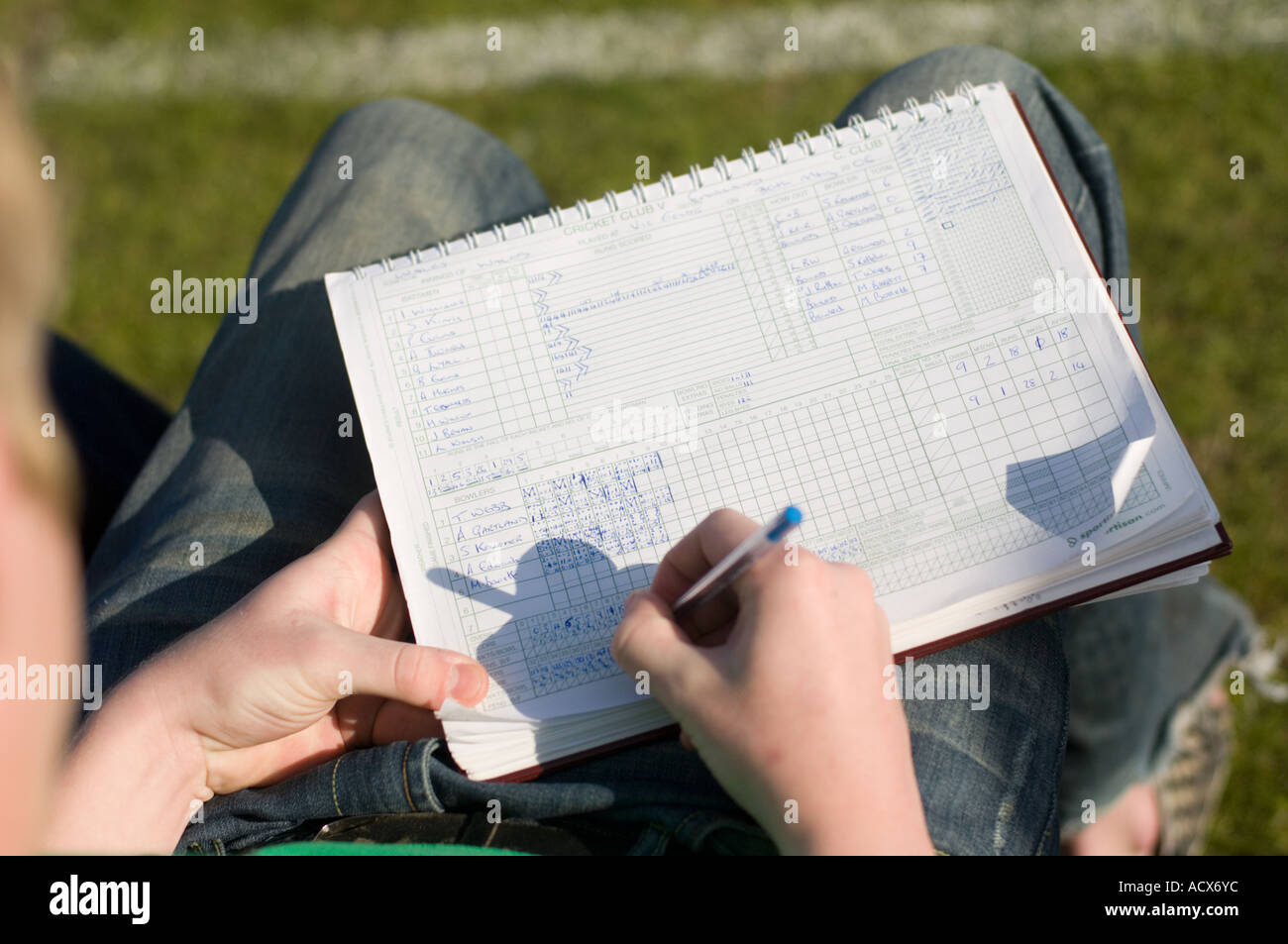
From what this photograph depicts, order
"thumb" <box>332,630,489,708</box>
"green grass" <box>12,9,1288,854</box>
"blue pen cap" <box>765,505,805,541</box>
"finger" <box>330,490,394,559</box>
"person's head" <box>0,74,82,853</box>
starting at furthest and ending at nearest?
"green grass" <box>12,9,1288,854</box> → "finger" <box>330,490,394,559</box> → "thumb" <box>332,630,489,708</box> → "blue pen cap" <box>765,505,805,541</box> → "person's head" <box>0,74,82,853</box>

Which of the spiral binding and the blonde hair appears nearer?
the blonde hair

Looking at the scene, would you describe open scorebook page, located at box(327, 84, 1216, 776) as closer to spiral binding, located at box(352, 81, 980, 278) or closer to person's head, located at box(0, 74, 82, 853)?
spiral binding, located at box(352, 81, 980, 278)

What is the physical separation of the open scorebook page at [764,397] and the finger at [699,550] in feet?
0.24

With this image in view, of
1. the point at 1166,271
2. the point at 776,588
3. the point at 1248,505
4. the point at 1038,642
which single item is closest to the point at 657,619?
the point at 776,588

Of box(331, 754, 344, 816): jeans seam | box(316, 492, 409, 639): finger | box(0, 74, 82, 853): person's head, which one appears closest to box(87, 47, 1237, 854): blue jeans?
box(331, 754, 344, 816): jeans seam

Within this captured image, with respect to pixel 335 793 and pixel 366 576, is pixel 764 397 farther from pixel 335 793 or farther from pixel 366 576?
pixel 335 793

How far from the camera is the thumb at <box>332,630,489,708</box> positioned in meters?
0.75

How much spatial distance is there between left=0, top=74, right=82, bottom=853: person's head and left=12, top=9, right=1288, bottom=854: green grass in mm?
1463

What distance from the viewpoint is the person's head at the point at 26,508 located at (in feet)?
1.55

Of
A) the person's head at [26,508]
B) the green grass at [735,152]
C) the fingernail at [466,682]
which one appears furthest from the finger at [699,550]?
the green grass at [735,152]

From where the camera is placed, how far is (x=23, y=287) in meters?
0.49

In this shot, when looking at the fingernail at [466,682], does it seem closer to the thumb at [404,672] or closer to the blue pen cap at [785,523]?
the thumb at [404,672]

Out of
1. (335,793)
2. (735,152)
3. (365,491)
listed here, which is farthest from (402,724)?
(735,152)
